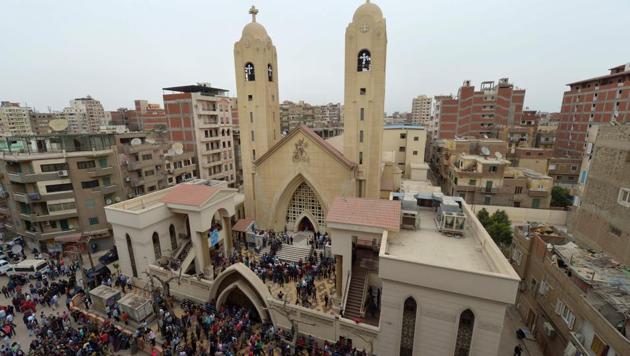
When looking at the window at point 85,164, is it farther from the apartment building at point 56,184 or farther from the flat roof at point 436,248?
the flat roof at point 436,248

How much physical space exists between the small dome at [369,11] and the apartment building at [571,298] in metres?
21.5

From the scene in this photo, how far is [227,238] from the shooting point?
85.5 ft

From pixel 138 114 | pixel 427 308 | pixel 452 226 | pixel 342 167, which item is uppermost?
pixel 138 114

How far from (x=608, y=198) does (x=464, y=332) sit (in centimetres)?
1879

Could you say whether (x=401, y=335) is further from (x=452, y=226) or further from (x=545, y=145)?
(x=545, y=145)

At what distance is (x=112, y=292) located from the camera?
19641 millimetres

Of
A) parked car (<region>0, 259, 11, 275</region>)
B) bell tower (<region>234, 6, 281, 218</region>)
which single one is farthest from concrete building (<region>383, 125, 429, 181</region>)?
parked car (<region>0, 259, 11, 275</region>)

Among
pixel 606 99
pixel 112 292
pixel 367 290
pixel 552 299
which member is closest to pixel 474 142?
pixel 606 99

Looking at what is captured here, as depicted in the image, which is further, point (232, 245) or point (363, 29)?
point (232, 245)

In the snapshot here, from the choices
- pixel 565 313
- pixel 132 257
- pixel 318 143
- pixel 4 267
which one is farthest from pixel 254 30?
pixel 4 267

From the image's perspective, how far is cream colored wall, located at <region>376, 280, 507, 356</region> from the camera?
12150 mm

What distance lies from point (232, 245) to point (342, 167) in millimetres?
13126

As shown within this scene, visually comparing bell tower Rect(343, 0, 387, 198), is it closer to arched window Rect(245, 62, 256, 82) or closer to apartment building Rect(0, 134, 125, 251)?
arched window Rect(245, 62, 256, 82)

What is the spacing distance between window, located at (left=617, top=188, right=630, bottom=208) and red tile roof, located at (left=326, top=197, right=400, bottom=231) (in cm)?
1676
